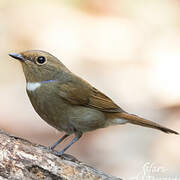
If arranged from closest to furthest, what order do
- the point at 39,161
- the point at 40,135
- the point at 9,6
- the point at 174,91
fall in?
the point at 39,161, the point at 40,135, the point at 174,91, the point at 9,6

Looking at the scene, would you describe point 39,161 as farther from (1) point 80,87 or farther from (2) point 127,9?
(2) point 127,9

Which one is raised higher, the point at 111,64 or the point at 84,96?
the point at 84,96

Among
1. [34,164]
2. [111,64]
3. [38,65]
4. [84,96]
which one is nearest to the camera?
[34,164]

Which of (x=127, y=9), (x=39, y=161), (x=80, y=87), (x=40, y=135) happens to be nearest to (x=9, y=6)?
(x=127, y=9)

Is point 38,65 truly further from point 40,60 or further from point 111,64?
point 111,64

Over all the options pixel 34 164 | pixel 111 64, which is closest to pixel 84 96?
pixel 34 164

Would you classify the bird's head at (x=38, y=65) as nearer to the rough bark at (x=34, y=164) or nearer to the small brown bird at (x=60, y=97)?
the small brown bird at (x=60, y=97)
